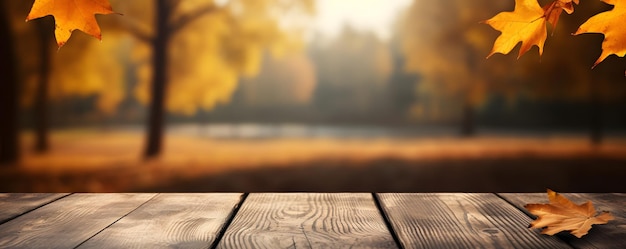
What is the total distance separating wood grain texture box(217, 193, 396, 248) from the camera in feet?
3.35

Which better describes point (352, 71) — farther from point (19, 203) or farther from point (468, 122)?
point (19, 203)

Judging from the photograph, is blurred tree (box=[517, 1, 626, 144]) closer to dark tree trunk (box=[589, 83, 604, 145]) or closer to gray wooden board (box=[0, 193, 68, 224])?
dark tree trunk (box=[589, 83, 604, 145])

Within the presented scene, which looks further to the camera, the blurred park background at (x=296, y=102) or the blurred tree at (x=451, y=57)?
the blurred tree at (x=451, y=57)

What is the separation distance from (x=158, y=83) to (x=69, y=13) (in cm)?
638

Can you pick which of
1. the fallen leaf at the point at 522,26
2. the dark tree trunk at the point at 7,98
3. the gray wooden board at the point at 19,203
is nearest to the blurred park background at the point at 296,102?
the dark tree trunk at the point at 7,98

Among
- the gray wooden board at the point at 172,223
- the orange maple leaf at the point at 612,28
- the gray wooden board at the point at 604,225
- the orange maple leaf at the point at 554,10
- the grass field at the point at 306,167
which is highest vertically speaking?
the orange maple leaf at the point at 554,10

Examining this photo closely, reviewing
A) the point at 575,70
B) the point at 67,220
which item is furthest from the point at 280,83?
the point at 67,220

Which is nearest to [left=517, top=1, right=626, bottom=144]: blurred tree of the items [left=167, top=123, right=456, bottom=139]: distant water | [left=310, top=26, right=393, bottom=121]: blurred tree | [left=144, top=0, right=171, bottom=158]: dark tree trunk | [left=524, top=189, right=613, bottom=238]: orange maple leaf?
[left=167, top=123, right=456, bottom=139]: distant water

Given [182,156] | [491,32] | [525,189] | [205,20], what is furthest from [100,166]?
[491,32]

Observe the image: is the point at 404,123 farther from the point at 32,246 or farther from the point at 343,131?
the point at 32,246

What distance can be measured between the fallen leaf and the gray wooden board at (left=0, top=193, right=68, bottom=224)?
1.14 m

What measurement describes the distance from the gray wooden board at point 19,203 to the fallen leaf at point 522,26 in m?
1.14

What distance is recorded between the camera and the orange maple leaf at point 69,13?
100cm

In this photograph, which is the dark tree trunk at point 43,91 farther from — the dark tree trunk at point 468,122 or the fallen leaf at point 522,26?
the fallen leaf at point 522,26
